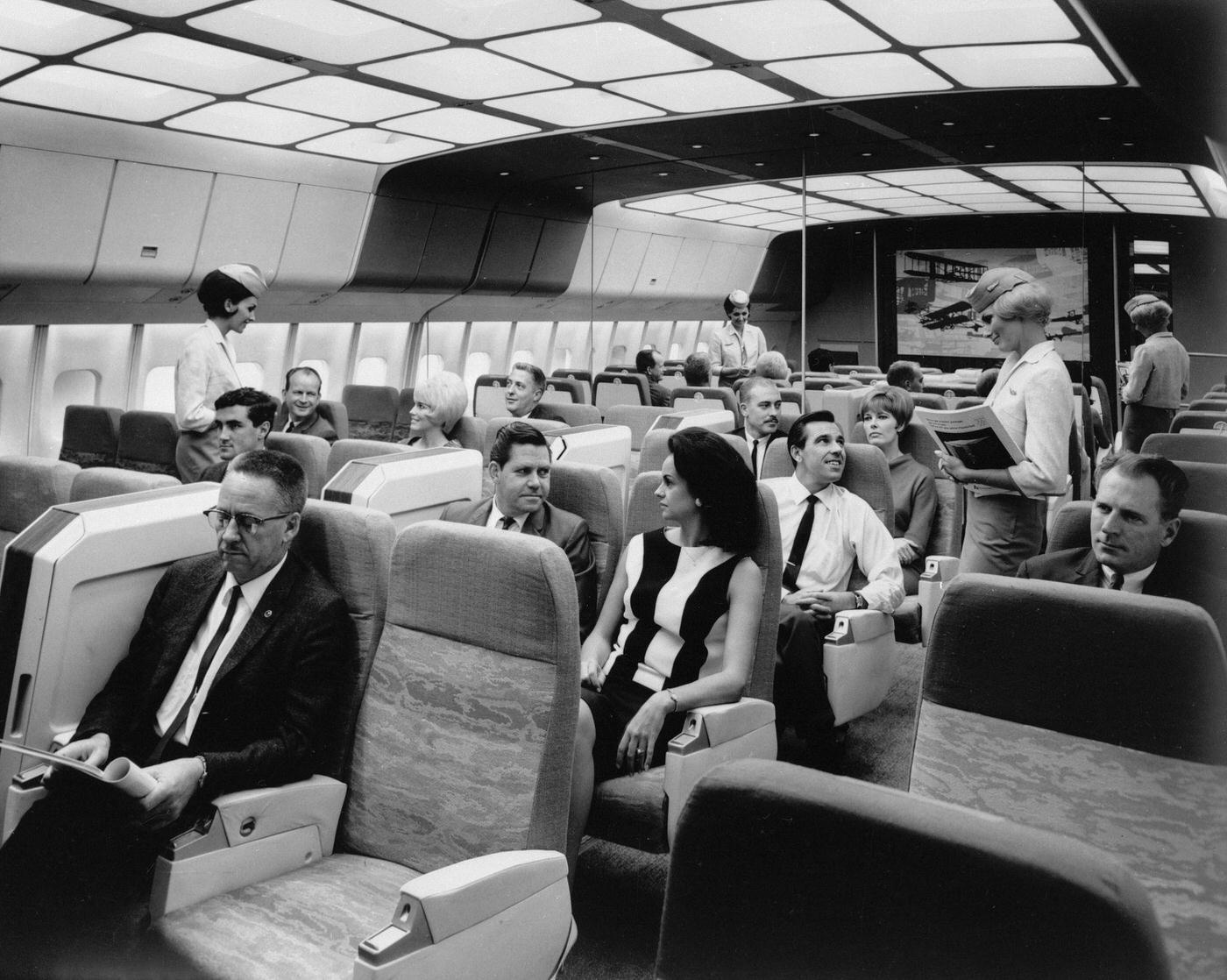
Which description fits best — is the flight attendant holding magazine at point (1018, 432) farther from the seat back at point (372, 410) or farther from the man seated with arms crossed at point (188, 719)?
the seat back at point (372, 410)

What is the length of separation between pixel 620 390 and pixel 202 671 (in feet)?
25.5

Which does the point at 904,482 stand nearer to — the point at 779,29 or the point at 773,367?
the point at 779,29

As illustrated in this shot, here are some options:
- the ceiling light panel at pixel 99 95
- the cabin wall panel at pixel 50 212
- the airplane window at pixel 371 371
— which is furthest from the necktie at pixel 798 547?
the airplane window at pixel 371 371

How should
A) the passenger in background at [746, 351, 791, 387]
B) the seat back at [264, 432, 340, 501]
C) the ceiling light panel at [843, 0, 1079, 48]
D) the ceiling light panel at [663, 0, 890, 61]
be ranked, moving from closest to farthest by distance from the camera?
the seat back at [264, 432, 340, 501]
the ceiling light panel at [843, 0, 1079, 48]
the ceiling light panel at [663, 0, 890, 61]
the passenger in background at [746, 351, 791, 387]

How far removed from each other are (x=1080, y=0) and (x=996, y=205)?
6.11m

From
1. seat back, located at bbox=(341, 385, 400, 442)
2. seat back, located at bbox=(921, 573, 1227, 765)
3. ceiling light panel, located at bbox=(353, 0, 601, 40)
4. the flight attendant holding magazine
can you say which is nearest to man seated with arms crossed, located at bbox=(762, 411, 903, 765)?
the flight attendant holding magazine

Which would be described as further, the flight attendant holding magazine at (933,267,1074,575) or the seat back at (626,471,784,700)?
the flight attendant holding magazine at (933,267,1074,575)

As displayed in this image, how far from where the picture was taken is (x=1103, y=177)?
31.7 feet

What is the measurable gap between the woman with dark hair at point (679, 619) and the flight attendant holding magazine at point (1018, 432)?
114cm

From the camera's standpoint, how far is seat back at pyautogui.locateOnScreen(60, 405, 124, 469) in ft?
22.4

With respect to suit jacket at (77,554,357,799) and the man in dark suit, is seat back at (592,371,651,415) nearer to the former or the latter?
the man in dark suit

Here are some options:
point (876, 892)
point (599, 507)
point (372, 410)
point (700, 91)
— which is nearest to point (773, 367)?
point (700, 91)

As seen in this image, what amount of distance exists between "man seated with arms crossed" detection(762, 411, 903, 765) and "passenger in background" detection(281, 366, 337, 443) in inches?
125

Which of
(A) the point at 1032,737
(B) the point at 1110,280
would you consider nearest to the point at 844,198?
(B) the point at 1110,280
